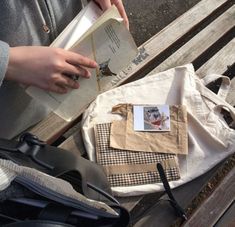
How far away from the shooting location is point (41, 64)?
0.97 meters

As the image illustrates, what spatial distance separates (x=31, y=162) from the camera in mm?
971

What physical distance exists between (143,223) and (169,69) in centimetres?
47

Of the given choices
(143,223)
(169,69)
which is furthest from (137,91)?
(143,223)

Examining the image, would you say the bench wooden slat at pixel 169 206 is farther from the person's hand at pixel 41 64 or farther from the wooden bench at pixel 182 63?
the person's hand at pixel 41 64

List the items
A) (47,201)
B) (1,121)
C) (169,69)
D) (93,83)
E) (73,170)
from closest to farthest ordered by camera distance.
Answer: (47,201) < (73,170) < (93,83) < (1,121) < (169,69)

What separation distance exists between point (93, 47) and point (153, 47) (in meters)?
0.50

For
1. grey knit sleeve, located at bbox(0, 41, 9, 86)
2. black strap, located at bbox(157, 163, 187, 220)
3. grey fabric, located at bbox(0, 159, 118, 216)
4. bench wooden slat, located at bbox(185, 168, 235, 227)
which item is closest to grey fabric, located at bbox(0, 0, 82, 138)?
grey knit sleeve, located at bbox(0, 41, 9, 86)

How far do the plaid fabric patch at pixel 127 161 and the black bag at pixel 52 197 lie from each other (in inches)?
2.3

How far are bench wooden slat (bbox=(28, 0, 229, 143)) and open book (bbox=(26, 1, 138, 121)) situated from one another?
160mm

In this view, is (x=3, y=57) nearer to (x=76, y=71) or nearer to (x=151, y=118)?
(x=76, y=71)

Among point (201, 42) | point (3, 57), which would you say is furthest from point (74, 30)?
point (201, 42)

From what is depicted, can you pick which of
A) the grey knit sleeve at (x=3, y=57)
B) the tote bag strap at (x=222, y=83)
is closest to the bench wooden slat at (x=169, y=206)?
→ the tote bag strap at (x=222, y=83)

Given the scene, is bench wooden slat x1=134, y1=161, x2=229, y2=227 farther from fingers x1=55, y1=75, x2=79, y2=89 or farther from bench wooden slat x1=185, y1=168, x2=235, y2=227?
fingers x1=55, y1=75, x2=79, y2=89

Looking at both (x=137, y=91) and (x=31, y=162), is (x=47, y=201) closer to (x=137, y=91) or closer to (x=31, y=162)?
(x=31, y=162)
